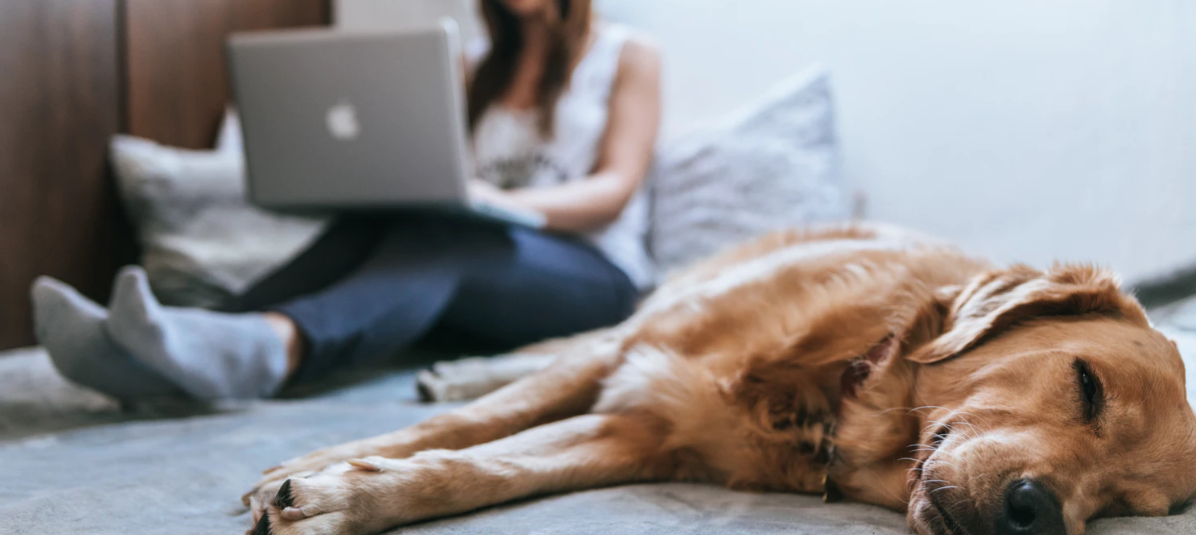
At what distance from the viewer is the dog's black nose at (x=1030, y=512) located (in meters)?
0.86

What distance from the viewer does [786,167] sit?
2533mm

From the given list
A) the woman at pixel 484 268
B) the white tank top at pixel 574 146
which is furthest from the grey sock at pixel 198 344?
the white tank top at pixel 574 146

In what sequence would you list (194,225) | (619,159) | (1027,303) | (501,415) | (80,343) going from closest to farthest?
1. (1027,303)
2. (501,415)
3. (80,343)
4. (619,159)
5. (194,225)

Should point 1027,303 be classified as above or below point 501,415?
above

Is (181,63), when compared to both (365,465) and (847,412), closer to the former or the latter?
(365,465)

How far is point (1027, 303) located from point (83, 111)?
284cm

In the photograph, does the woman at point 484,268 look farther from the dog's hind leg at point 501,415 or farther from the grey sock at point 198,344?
the dog's hind leg at point 501,415

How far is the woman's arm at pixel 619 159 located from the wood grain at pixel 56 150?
145 centimetres

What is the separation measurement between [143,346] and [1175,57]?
2.35 m

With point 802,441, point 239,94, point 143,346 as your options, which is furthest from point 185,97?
point 802,441

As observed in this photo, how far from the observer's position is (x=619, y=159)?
2436 millimetres

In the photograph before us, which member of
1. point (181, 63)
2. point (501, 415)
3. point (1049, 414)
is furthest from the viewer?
point (181, 63)

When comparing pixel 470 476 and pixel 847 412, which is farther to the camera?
pixel 847 412

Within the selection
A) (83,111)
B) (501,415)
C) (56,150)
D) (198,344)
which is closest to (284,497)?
(501,415)
